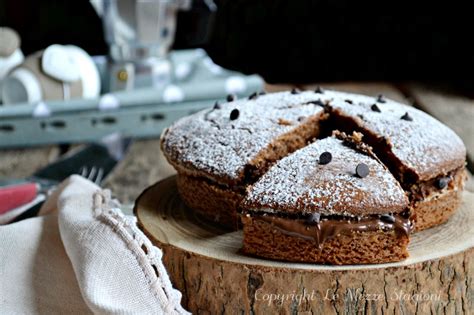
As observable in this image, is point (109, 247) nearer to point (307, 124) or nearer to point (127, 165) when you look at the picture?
point (307, 124)

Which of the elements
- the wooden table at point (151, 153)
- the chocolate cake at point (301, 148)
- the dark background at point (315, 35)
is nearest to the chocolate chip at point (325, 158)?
the chocolate cake at point (301, 148)

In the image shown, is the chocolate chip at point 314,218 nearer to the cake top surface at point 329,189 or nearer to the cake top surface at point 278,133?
the cake top surface at point 329,189

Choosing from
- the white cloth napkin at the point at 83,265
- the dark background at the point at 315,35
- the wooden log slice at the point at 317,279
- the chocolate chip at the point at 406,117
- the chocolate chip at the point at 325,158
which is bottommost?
the dark background at the point at 315,35

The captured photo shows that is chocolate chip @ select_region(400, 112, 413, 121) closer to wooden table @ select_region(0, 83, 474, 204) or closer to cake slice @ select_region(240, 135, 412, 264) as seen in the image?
cake slice @ select_region(240, 135, 412, 264)

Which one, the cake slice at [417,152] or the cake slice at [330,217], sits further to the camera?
the cake slice at [417,152]

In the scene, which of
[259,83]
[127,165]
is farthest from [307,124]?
[259,83]

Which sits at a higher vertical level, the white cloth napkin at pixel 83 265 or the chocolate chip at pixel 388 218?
the chocolate chip at pixel 388 218

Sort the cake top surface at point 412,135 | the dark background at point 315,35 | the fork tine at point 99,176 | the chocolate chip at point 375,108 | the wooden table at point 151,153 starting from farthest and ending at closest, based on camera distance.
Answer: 1. the dark background at point 315,35
2. the wooden table at point 151,153
3. the fork tine at point 99,176
4. the chocolate chip at point 375,108
5. the cake top surface at point 412,135

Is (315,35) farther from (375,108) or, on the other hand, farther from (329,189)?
(329,189)
